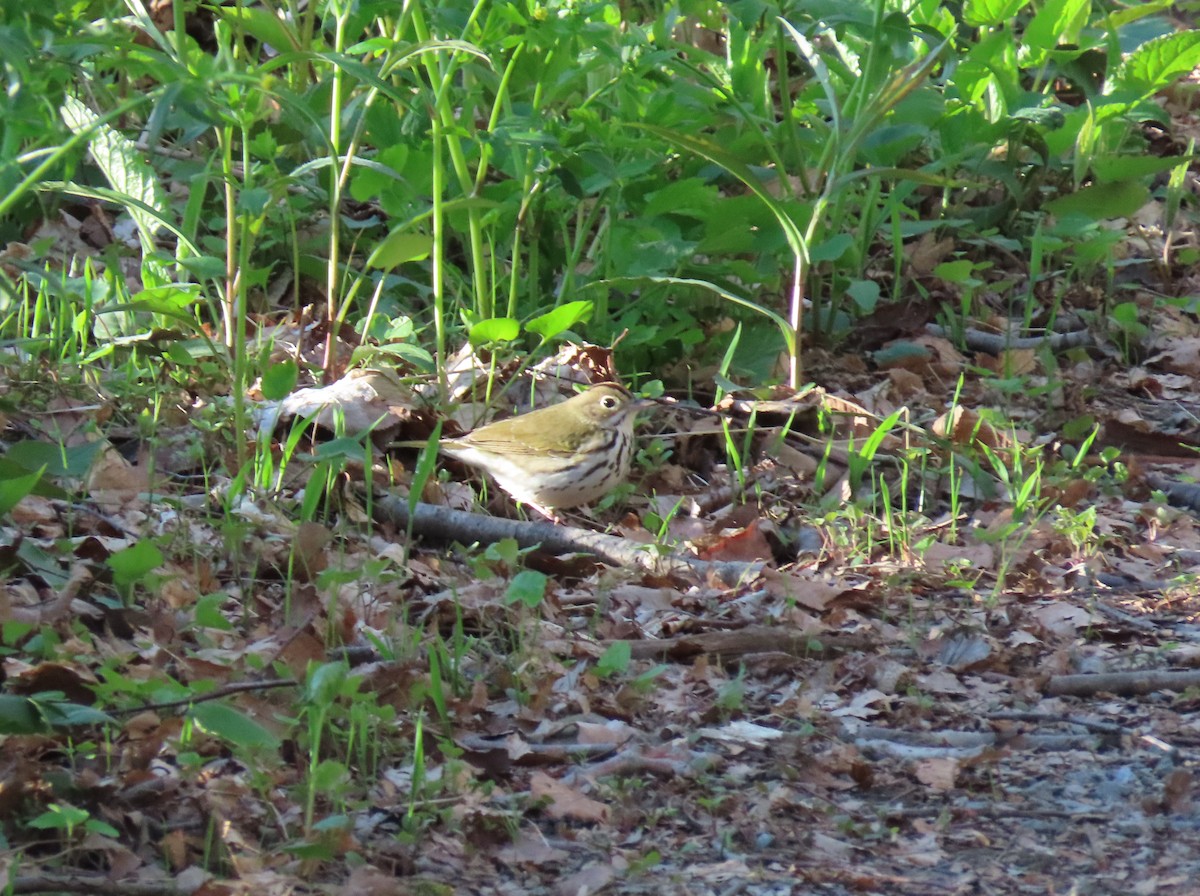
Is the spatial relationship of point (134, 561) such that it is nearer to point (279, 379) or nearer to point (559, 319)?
point (279, 379)

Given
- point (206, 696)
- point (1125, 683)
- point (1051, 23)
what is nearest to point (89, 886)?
point (206, 696)

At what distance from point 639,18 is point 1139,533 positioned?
4.28 meters

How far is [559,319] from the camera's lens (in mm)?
4992

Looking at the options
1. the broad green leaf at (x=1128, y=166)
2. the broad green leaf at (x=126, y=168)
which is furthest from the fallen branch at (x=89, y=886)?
the broad green leaf at (x=1128, y=166)

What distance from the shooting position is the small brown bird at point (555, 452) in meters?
4.91

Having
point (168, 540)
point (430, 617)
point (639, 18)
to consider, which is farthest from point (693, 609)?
point (639, 18)

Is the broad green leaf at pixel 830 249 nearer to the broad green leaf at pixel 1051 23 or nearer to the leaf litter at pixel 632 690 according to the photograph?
the leaf litter at pixel 632 690

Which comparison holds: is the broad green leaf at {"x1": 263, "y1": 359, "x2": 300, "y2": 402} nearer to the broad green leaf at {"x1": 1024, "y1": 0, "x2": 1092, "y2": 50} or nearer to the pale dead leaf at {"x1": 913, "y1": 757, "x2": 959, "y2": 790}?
the pale dead leaf at {"x1": 913, "y1": 757, "x2": 959, "y2": 790}

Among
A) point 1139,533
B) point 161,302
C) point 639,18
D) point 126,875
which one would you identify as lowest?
point 1139,533

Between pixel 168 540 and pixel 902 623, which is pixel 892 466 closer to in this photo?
pixel 902 623

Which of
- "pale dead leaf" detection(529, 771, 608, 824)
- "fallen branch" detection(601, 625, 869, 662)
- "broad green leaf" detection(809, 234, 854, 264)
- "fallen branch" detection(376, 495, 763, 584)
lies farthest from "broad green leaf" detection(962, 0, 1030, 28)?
"pale dead leaf" detection(529, 771, 608, 824)

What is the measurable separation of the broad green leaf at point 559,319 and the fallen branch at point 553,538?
31.7 inches

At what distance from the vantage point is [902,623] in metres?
4.05

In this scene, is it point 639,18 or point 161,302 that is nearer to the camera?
point 161,302
